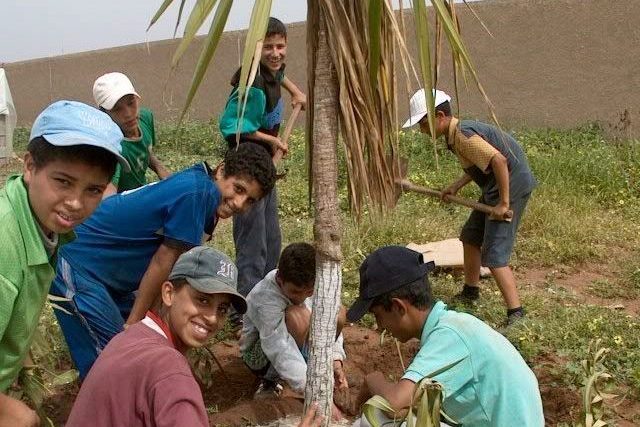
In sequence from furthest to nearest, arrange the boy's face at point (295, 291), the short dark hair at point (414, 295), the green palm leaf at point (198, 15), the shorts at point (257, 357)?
1. the shorts at point (257, 357)
2. the boy's face at point (295, 291)
3. the short dark hair at point (414, 295)
4. the green palm leaf at point (198, 15)

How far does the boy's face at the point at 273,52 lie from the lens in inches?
195

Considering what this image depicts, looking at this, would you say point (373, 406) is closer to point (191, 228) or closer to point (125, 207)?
point (191, 228)

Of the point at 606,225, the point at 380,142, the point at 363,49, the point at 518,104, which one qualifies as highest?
the point at 363,49

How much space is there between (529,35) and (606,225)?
12.3ft

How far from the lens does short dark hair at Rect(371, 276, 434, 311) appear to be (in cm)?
278

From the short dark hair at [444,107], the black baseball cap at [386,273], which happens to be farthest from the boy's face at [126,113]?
the black baseball cap at [386,273]

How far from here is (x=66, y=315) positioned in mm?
3639

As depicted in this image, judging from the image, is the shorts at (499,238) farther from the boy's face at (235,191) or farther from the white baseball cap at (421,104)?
the boy's face at (235,191)

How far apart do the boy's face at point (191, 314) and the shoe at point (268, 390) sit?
79.9 inches

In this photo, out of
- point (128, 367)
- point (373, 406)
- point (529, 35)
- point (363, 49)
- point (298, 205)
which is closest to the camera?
point (128, 367)

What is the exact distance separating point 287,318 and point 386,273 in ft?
4.42

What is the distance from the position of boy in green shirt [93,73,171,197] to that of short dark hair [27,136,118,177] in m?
2.10

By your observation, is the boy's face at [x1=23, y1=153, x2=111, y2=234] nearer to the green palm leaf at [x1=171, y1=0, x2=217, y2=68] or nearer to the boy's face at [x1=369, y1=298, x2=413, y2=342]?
the green palm leaf at [x1=171, y1=0, x2=217, y2=68]

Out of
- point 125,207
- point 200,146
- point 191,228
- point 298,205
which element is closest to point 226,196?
point 191,228
